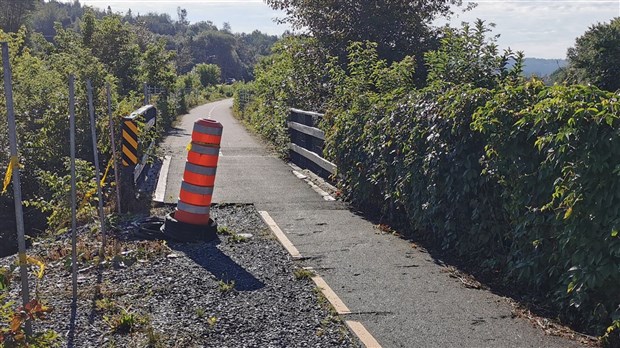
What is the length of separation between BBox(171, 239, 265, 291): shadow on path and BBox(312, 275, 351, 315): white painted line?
53 centimetres

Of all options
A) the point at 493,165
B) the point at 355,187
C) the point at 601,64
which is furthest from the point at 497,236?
the point at 601,64

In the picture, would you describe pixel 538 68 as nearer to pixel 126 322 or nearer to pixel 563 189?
pixel 563 189

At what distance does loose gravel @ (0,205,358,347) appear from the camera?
17.4 ft

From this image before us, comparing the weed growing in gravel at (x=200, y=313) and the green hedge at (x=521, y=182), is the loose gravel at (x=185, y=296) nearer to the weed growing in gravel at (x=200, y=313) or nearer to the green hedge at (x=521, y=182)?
the weed growing in gravel at (x=200, y=313)

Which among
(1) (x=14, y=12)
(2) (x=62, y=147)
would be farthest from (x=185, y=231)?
(1) (x=14, y=12)

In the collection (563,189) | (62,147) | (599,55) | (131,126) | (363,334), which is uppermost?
(599,55)

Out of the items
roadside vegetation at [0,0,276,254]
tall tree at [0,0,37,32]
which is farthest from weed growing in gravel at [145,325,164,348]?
tall tree at [0,0,37,32]

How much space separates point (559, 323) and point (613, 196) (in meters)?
1.15

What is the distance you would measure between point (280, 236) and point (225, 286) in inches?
Result: 86.1

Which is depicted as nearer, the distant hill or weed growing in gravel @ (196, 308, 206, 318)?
weed growing in gravel @ (196, 308, 206, 318)

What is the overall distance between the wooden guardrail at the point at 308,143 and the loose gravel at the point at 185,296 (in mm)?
4567

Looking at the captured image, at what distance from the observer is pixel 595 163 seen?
516cm

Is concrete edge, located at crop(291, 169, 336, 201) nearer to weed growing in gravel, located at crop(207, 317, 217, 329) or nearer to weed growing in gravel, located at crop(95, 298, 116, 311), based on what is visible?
weed growing in gravel, located at crop(95, 298, 116, 311)

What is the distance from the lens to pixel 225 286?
6.45 m
